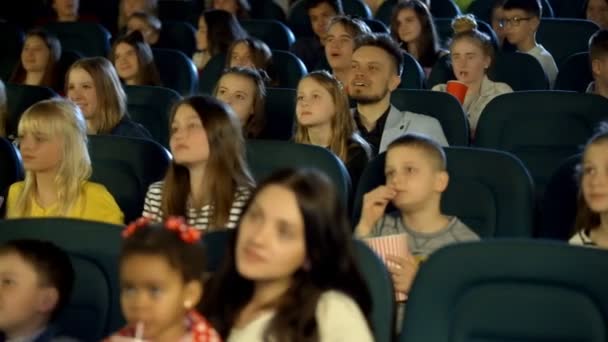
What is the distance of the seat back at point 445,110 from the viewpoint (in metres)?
4.77

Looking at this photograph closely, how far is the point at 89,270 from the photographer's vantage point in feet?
9.93

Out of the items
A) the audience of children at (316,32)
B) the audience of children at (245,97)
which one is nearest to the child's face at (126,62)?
the audience of children at (245,97)

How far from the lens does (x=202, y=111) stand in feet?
12.3

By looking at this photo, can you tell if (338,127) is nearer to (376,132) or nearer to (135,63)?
(376,132)

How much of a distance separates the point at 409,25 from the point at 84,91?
7.63ft

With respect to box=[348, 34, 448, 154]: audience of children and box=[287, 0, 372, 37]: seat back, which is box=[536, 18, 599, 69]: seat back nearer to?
box=[287, 0, 372, 37]: seat back

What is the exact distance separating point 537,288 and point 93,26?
5.11 metres

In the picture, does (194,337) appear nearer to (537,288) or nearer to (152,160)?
(537,288)

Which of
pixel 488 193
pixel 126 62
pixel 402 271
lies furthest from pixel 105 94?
pixel 402 271

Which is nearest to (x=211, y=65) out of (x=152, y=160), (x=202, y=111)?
(x=152, y=160)

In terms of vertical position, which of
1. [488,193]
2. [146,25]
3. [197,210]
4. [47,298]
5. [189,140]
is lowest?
[47,298]

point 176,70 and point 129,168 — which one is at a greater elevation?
point 176,70

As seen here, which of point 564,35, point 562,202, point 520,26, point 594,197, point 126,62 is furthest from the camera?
point 564,35

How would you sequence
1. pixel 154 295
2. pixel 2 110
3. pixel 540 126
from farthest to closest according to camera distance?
pixel 2 110
pixel 540 126
pixel 154 295
